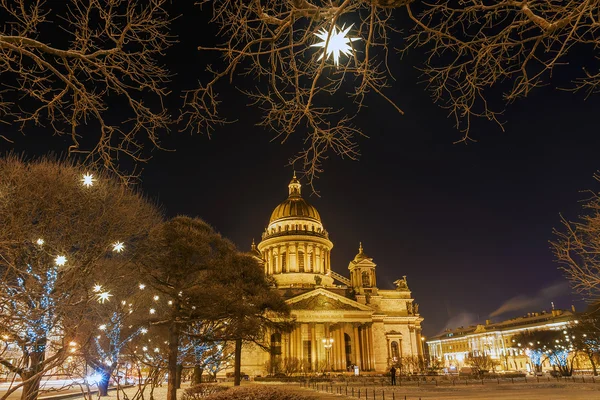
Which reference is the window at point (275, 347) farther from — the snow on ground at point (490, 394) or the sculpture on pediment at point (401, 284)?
the sculpture on pediment at point (401, 284)

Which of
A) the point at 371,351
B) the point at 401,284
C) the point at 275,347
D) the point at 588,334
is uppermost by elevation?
the point at 401,284

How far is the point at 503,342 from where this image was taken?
12694 cm

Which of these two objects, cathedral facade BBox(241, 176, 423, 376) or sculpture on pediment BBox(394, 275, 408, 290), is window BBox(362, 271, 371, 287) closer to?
cathedral facade BBox(241, 176, 423, 376)

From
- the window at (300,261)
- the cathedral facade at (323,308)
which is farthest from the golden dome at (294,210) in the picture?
the window at (300,261)

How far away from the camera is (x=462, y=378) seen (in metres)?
48.4

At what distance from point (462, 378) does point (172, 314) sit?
37323mm

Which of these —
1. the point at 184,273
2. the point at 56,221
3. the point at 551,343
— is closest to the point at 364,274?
the point at 551,343

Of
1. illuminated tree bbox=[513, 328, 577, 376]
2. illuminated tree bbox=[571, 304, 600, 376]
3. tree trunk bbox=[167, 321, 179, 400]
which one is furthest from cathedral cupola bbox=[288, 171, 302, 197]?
tree trunk bbox=[167, 321, 179, 400]

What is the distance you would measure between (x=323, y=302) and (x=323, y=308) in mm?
910

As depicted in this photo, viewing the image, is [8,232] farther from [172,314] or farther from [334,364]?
[334,364]

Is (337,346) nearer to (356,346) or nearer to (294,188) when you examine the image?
(356,346)

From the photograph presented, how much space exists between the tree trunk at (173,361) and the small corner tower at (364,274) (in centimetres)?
5644

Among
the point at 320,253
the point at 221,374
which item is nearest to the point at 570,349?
the point at 320,253

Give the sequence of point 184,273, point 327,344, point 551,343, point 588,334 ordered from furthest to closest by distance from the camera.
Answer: point 551,343 → point 327,344 → point 588,334 → point 184,273
